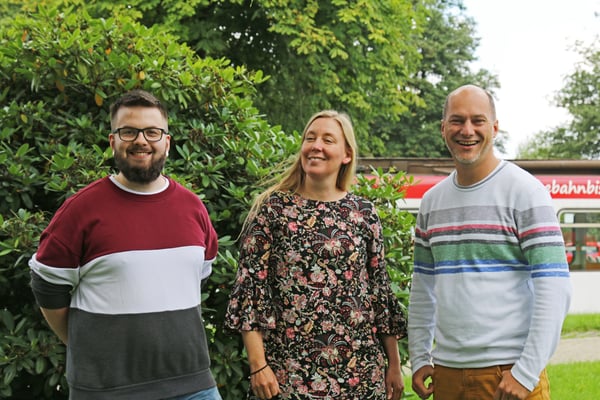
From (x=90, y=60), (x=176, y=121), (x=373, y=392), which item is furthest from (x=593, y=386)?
(x=90, y=60)

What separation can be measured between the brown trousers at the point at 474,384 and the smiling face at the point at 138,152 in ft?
5.13

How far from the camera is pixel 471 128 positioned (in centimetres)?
315

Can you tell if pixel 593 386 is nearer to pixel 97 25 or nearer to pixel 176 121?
pixel 176 121

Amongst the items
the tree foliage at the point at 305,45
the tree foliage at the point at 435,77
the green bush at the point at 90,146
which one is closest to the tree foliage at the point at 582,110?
the tree foliage at the point at 435,77

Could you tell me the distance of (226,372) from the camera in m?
3.76

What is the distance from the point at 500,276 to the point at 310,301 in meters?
0.85

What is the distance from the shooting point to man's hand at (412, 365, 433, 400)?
3.40 meters

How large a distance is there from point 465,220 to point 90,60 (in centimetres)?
222

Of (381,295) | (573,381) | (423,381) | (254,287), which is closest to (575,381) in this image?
(573,381)

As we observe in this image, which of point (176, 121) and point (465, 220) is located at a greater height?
point (176, 121)

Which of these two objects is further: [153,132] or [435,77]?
[435,77]

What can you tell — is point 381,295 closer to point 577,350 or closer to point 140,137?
point 140,137

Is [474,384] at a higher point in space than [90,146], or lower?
lower

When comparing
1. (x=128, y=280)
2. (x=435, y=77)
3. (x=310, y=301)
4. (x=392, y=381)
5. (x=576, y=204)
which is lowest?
(x=392, y=381)
